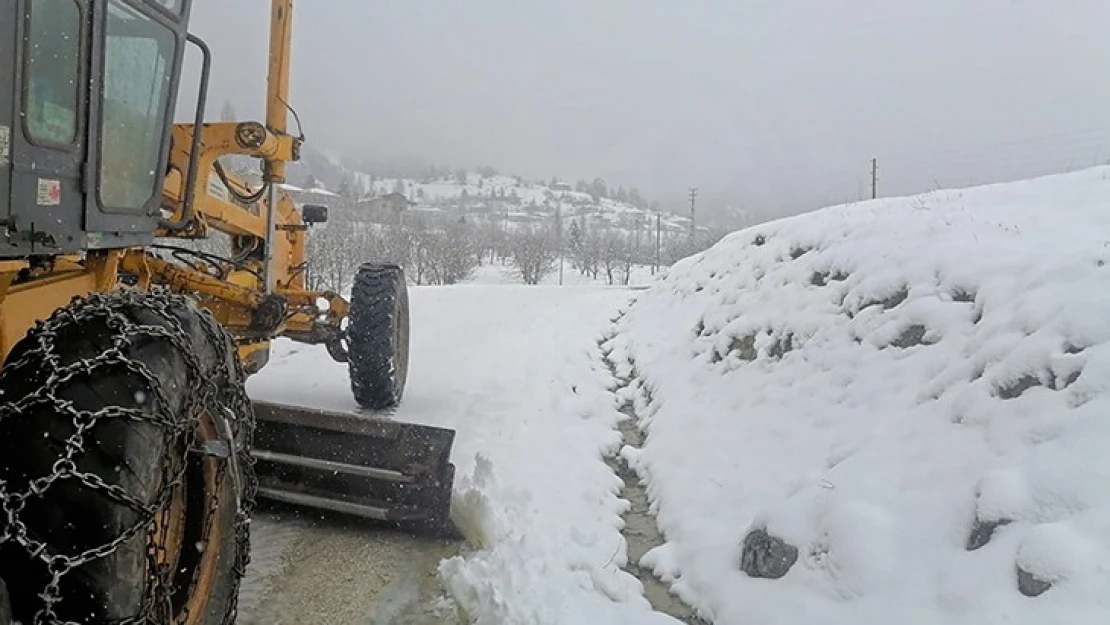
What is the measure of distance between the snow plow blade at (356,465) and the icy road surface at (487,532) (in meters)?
0.19

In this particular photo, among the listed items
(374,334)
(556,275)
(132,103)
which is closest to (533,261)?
(556,275)

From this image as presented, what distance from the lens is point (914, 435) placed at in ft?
14.6

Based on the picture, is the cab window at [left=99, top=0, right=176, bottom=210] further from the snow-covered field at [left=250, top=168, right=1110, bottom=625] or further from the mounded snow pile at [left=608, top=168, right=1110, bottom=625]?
the mounded snow pile at [left=608, top=168, right=1110, bottom=625]

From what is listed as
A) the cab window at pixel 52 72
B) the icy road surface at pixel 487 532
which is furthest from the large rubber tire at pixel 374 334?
the cab window at pixel 52 72

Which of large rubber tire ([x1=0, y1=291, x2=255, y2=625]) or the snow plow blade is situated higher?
large rubber tire ([x1=0, y1=291, x2=255, y2=625])

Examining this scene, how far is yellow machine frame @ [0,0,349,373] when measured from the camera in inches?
160

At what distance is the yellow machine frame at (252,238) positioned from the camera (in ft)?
13.3

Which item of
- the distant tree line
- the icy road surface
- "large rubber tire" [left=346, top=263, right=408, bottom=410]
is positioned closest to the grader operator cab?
the icy road surface

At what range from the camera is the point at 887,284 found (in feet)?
21.2

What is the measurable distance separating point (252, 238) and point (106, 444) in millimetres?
4634

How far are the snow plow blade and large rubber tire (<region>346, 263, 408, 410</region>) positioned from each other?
1.75 metres

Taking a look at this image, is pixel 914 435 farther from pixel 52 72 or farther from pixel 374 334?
pixel 52 72

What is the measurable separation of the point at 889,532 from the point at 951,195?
735 cm

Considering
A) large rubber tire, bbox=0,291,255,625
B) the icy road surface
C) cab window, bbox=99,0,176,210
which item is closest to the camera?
large rubber tire, bbox=0,291,255,625
